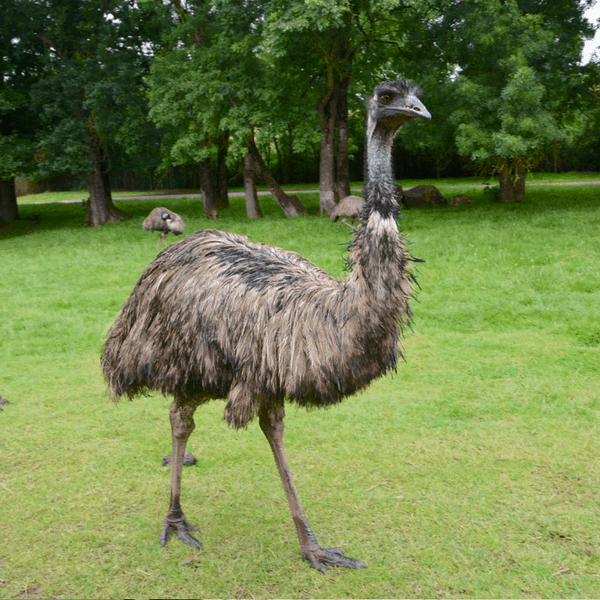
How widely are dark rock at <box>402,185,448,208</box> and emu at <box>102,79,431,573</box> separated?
62.0 ft

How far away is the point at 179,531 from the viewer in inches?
179

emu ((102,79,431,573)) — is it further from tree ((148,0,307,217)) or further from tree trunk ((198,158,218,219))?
tree trunk ((198,158,218,219))

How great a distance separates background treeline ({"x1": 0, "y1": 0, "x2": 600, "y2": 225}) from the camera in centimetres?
1666

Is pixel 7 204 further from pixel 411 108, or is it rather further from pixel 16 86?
pixel 411 108

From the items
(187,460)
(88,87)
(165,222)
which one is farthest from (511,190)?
(187,460)

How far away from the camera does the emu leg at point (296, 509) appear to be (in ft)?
13.4

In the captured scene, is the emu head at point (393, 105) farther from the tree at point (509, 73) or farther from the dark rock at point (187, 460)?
the tree at point (509, 73)

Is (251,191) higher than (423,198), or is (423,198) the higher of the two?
(251,191)

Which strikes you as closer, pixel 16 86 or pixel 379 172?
pixel 379 172

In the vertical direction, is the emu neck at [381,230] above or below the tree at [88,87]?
below

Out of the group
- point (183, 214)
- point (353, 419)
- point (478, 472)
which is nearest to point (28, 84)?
point (183, 214)

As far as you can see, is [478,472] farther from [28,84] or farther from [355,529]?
[28,84]

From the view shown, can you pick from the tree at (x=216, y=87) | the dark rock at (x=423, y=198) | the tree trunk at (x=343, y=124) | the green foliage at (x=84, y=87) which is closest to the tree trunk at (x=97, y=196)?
the green foliage at (x=84, y=87)

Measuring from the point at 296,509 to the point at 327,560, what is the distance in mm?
409
